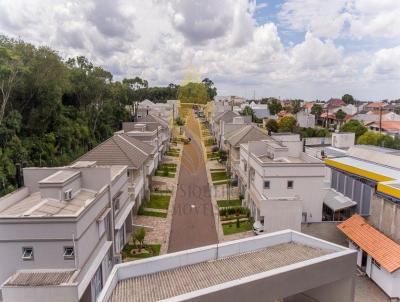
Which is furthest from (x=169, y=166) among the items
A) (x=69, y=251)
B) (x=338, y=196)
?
(x=69, y=251)

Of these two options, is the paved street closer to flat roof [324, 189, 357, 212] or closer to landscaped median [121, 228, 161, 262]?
landscaped median [121, 228, 161, 262]

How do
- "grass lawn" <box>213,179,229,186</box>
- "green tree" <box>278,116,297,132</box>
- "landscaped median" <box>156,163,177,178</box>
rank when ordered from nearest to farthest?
1. "grass lawn" <box>213,179,229,186</box>
2. "landscaped median" <box>156,163,177,178</box>
3. "green tree" <box>278,116,297,132</box>

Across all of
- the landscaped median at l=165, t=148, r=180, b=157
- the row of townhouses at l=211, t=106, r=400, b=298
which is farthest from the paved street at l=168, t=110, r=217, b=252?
the landscaped median at l=165, t=148, r=180, b=157

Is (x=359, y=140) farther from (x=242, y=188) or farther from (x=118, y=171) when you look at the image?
(x=118, y=171)

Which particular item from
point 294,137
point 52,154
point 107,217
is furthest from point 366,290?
point 52,154

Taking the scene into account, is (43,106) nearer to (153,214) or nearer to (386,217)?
(153,214)

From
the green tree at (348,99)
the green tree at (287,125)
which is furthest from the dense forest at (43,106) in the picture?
the green tree at (348,99)
